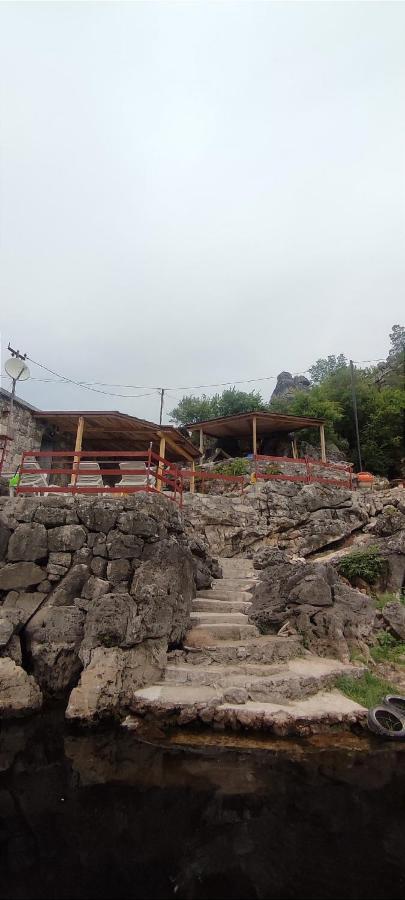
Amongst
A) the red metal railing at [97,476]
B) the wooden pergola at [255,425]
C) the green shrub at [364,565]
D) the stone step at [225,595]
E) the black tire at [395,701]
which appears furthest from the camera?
the wooden pergola at [255,425]

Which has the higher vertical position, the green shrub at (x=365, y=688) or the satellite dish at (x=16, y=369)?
the satellite dish at (x=16, y=369)

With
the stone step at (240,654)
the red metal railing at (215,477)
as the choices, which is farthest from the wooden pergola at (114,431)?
the stone step at (240,654)

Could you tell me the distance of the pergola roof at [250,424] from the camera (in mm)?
19016

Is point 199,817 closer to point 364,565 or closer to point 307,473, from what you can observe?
point 364,565

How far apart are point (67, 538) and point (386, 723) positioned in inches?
231

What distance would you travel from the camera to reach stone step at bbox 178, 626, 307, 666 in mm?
6953

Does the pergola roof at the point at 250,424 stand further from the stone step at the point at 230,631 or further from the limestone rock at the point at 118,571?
the limestone rock at the point at 118,571

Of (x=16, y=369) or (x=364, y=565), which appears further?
(x=16, y=369)

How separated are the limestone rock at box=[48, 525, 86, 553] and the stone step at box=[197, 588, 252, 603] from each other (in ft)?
10.1

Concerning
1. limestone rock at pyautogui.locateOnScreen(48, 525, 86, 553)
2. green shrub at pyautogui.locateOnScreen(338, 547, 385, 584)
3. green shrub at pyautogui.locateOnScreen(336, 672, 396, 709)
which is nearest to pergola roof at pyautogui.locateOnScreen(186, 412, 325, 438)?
green shrub at pyautogui.locateOnScreen(338, 547, 385, 584)

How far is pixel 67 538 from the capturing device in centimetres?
760

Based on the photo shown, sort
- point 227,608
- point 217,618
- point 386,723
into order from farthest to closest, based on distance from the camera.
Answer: point 227,608
point 217,618
point 386,723

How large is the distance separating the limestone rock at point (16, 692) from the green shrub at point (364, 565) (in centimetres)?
732

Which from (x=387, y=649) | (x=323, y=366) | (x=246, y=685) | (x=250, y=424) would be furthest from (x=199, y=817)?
(x=323, y=366)
